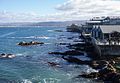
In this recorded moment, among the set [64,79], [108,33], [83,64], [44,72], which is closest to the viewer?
[64,79]

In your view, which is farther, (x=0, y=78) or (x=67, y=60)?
(x=67, y=60)

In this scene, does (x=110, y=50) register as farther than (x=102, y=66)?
Yes

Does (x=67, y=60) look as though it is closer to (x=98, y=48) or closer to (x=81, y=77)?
(x=98, y=48)

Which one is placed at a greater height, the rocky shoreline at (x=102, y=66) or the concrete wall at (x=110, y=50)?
the concrete wall at (x=110, y=50)

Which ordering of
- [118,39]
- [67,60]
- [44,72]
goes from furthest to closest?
[118,39] < [67,60] < [44,72]

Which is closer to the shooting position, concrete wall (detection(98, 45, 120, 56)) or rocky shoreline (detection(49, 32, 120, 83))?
rocky shoreline (detection(49, 32, 120, 83))

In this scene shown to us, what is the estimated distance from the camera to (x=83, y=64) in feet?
201

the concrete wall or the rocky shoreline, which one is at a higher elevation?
the concrete wall

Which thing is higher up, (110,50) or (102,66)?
(110,50)

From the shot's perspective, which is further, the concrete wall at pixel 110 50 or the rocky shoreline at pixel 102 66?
the concrete wall at pixel 110 50

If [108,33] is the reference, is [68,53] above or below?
below

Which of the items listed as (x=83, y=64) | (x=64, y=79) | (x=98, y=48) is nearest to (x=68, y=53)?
(x=98, y=48)

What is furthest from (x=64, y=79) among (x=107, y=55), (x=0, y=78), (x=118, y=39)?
(x=118, y=39)

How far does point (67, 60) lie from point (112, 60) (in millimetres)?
10140
